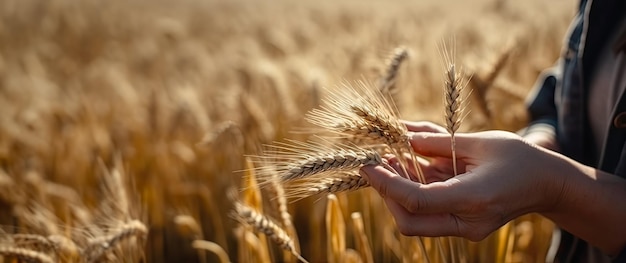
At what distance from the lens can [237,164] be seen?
2.07 m

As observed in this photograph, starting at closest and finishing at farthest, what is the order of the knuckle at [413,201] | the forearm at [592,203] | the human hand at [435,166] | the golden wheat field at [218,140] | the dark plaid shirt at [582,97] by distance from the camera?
the knuckle at [413,201], the forearm at [592,203], the human hand at [435,166], the dark plaid shirt at [582,97], the golden wheat field at [218,140]

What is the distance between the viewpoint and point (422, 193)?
0.90 meters

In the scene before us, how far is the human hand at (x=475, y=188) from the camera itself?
0.91 metres

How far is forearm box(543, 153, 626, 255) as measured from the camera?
102cm

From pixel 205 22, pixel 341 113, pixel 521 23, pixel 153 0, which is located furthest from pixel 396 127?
pixel 153 0

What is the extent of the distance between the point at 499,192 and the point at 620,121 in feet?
1.09

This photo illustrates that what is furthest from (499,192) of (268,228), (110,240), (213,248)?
Result: (213,248)

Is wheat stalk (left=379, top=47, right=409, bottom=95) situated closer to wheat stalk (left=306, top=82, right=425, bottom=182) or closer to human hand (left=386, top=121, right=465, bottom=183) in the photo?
human hand (left=386, top=121, right=465, bottom=183)

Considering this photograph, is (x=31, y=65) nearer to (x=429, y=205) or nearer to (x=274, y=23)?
(x=274, y=23)

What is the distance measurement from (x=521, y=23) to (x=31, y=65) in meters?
2.90

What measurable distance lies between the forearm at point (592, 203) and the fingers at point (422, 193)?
0.62ft

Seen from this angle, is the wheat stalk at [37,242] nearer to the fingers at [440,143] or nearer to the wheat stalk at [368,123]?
the wheat stalk at [368,123]

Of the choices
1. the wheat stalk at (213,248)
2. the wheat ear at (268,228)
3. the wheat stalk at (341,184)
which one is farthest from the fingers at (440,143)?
the wheat stalk at (213,248)

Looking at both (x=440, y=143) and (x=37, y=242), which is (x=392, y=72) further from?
(x=37, y=242)
